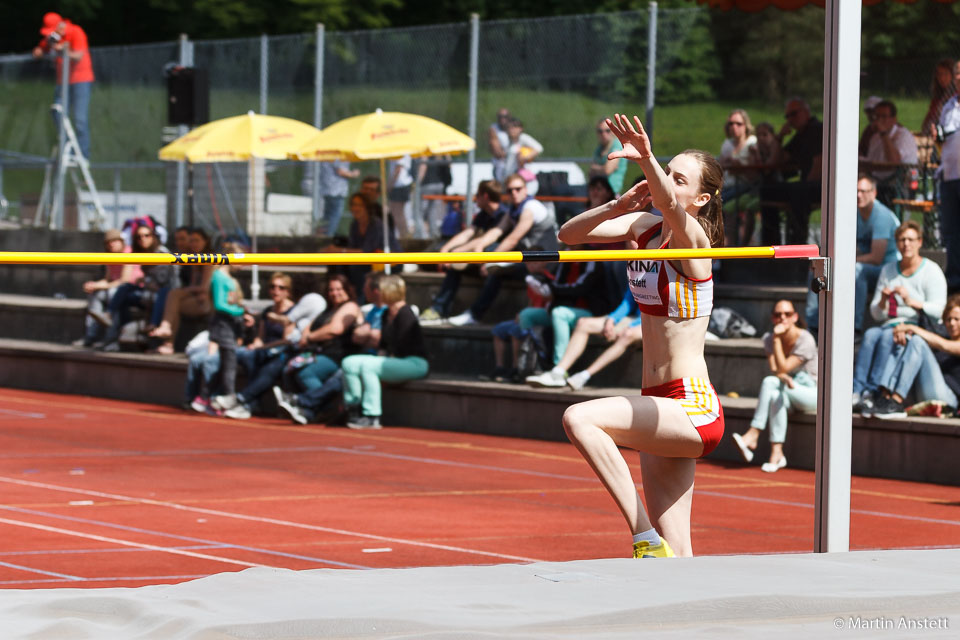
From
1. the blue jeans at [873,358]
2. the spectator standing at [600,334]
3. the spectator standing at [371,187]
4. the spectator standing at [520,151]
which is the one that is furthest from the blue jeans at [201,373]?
the blue jeans at [873,358]

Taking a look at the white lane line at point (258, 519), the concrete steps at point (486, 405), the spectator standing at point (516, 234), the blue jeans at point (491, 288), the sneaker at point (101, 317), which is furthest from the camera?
the sneaker at point (101, 317)

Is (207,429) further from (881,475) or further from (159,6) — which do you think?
(159,6)

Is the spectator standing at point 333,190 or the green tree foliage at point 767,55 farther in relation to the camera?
the spectator standing at point 333,190

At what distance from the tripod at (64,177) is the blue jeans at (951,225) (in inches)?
498

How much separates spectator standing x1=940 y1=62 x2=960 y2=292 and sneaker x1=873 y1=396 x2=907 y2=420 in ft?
5.68

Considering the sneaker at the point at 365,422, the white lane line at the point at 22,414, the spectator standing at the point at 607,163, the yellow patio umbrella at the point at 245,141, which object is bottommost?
the white lane line at the point at 22,414

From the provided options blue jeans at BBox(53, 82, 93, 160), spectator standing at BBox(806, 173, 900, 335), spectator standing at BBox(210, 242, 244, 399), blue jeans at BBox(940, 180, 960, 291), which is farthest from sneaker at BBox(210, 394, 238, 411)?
blue jeans at BBox(53, 82, 93, 160)

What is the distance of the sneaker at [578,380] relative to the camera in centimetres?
1305

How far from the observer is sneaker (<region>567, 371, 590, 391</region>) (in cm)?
1305

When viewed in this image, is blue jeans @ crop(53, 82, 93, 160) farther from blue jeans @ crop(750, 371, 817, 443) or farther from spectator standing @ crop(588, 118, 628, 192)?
blue jeans @ crop(750, 371, 817, 443)

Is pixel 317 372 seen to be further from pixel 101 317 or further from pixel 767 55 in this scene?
pixel 767 55

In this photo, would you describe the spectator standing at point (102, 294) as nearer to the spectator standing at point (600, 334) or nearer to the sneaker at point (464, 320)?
the sneaker at point (464, 320)

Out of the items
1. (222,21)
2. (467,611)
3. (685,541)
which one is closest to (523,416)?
(685,541)

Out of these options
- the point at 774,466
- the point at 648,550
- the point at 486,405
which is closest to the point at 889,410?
the point at 774,466
